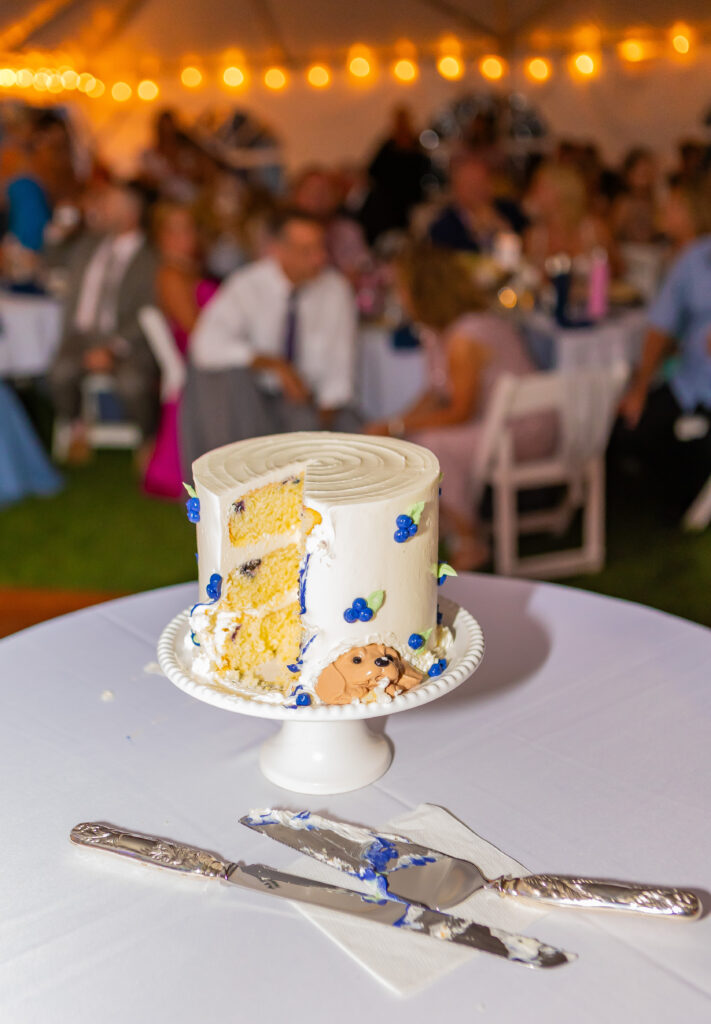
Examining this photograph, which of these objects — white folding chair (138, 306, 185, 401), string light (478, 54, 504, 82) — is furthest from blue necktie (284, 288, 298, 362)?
string light (478, 54, 504, 82)

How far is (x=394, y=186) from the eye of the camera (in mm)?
7164

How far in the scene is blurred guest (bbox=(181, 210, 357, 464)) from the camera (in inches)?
155

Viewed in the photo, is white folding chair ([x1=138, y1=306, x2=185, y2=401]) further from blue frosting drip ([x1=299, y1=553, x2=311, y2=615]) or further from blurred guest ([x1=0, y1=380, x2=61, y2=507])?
blue frosting drip ([x1=299, y1=553, x2=311, y2=615])

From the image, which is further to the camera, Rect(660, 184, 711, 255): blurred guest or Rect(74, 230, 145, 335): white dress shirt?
Rect(74, 230, 145, 335): white dress shirt

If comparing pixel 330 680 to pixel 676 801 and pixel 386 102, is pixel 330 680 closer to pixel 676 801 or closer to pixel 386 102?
pixel 676 801

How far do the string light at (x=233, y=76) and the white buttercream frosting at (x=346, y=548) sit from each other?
9354mm

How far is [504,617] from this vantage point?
142cm

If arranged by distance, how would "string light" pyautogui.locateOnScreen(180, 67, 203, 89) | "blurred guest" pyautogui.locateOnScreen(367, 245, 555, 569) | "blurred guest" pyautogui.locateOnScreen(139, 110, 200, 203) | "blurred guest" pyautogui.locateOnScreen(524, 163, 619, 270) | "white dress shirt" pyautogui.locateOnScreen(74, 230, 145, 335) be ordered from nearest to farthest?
"blurred guest" pyautogui.locateOnScreen(367, 245, 555, 569) < "blurred guest" pyautogui.locateOnScreen(524, 163, 619, 270) < "white dress shirt" pyautogui.locateOnScreen(74, 230, 145, 335) < "blurred guest" pyautogui.locateOnScreen(139, 110, 200, 203) < "string light" pyautogui.locateOnScreen(180, 67, 203, 89)

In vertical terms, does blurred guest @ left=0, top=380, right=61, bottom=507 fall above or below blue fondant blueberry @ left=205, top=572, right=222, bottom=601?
below

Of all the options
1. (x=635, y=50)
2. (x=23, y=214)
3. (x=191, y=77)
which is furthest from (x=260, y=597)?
(x=191, y=77)

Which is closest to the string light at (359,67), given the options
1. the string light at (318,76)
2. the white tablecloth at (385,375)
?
the string light at (318,76)

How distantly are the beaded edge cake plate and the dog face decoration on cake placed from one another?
14 millimetres

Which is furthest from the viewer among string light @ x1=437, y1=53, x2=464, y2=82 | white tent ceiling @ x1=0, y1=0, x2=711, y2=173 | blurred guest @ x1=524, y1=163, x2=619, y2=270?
string light @ x1=437, y1=53, x2=464, y2=82

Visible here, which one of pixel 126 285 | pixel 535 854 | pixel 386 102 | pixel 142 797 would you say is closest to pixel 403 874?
pixel 535 854
